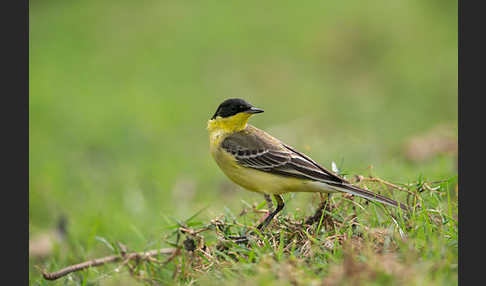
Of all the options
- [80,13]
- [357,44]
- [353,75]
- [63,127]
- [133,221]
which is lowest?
[133,221]

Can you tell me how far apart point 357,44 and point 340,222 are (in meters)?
11.6

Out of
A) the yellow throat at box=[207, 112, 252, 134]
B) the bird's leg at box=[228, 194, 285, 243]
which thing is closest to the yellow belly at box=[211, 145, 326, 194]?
the bird's leg at box=[228, 194, 285, 243]

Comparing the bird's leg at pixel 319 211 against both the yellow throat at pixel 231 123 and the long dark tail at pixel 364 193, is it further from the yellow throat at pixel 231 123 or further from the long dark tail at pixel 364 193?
the yellow throat at pixel 231 123

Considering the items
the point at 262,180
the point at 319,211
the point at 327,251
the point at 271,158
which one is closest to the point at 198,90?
the point at 271,158

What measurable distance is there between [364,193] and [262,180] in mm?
1069

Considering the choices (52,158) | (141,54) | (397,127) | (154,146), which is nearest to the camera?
(52,158)

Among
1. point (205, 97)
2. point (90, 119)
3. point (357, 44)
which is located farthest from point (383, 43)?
point (90, 119)

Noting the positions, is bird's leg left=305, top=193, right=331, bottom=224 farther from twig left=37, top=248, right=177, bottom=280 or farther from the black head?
twig left=37, top=248, right=177, bottom=280

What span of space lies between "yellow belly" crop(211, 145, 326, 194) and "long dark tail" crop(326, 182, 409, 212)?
0.26m

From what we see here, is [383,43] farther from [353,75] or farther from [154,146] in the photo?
[154,146]

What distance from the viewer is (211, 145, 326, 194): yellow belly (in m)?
5.71

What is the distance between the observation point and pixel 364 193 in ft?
17.4

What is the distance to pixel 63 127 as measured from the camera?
1252 centimetres

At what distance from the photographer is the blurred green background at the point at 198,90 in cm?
1017
